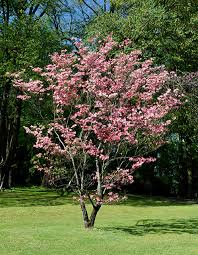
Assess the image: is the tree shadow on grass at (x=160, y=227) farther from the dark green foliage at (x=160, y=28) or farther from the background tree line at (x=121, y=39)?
the dark green foliage at (x=160, y=28)

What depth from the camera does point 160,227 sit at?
15.3m

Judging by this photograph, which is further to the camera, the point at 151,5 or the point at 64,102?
the point at 151,5

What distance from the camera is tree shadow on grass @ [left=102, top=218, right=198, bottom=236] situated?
13.9m

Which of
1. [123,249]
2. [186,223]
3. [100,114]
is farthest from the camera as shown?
[186,223]

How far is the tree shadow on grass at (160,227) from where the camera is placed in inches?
547

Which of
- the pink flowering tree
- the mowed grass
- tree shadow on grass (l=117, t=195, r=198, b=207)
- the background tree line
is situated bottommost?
the mowed grass

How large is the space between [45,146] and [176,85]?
829 cm

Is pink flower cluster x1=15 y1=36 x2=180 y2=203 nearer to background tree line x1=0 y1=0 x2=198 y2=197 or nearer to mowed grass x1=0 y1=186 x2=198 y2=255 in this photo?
mowed grass x1=0 y1=186 x2=198 y2=255

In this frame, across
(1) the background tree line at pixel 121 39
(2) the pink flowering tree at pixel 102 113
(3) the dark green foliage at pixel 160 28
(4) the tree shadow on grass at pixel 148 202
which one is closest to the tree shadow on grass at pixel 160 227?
(2) the pink flowering tree at pixel 102 113

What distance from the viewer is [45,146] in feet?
45.3

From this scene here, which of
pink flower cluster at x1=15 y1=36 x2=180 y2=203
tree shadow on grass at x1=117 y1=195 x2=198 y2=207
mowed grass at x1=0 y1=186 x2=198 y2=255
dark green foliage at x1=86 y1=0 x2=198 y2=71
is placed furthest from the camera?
tree shadow on grass at x1=117 y1=195 x2=198 y2=207

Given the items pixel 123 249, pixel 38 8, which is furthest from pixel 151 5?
pixel 123 249

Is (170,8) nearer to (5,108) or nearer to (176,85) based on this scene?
(176,85)

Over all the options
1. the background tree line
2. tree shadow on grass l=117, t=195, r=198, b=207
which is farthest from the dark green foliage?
tree shadow on grass l=117, t=195, r=198, b=207
